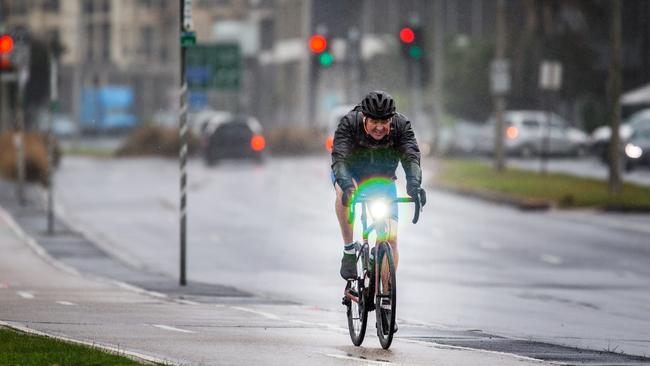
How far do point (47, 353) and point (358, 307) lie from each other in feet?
8.13

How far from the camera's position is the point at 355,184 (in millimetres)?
11922

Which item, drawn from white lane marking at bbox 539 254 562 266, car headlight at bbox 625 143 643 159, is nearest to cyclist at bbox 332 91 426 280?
white lane marking at bbox 539 254 562 266

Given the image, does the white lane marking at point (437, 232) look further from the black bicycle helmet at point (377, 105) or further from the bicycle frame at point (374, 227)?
the black bicycle helmet at point (377, 105)

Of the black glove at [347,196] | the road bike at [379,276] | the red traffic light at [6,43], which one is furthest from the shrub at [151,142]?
the black glove at [347,196]

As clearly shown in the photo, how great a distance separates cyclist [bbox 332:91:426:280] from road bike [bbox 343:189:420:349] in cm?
7

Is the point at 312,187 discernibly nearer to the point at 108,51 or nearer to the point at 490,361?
the point at 490,361

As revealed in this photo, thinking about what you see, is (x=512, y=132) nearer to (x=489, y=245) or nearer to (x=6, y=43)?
(x=6, y=43)

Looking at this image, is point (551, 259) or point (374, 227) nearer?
point (374, 227)

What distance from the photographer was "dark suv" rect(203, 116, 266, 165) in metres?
53.7

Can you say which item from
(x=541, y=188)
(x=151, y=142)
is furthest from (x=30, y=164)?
(x=151, y=142)

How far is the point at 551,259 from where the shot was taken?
80.4ft

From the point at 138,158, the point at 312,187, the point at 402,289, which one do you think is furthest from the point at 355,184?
the point at 138,158

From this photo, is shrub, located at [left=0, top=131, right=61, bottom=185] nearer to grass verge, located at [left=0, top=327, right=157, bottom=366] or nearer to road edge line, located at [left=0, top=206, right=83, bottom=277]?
road edge line, located at [left=0, top=206, right=83, bottom=277]

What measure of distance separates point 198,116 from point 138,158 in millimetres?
15989
